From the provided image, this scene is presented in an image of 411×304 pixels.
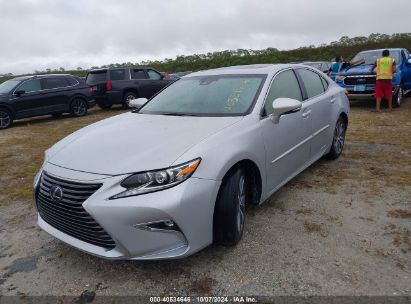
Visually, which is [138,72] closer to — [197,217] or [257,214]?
[257,214]

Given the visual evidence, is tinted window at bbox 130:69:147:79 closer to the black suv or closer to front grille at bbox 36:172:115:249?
the black suv

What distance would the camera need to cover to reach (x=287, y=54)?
126 ft

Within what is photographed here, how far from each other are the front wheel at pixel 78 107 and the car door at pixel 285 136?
10.0 meters

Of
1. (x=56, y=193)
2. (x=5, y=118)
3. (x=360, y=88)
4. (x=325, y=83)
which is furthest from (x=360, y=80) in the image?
(x=5, y=118)

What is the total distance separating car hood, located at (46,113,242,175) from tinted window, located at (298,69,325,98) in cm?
171

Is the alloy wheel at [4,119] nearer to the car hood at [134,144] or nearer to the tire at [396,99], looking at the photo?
the car hood at [134,144]

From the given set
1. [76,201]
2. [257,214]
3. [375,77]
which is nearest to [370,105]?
[375,77]

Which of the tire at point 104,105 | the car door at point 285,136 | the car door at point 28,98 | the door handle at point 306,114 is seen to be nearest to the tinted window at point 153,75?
the tire at point 104,105

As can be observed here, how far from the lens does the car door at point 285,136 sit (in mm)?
3556

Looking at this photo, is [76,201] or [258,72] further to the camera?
[258,72]

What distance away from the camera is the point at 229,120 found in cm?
334

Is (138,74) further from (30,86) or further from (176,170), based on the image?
(176,170)

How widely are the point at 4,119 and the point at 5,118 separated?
0.04m

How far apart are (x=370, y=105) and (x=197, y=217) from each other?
10761 millimetres
